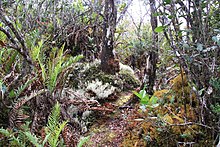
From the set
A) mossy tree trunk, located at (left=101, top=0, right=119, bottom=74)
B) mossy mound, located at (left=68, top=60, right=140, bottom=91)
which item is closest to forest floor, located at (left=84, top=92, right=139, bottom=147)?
mossy mound, located at (left=68, top=60, right=140, bottom=91)

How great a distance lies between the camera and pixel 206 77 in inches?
68.9

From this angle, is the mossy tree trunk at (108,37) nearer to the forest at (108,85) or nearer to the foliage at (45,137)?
the forest at (108,85)

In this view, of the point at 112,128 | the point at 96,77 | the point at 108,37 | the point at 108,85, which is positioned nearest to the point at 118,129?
the point at 112,128

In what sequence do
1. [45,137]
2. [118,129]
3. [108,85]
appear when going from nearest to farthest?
[45,137] < [118,129] < [108,85]

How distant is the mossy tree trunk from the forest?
0.02m

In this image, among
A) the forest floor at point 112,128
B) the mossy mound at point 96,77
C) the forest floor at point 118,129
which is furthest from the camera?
the mossy mound at point 96,77

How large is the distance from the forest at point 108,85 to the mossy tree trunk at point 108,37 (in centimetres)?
2

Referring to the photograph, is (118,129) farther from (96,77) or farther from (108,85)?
(96,77)

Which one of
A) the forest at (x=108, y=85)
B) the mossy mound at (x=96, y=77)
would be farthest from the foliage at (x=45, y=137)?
the mossy mound at (x=96, y=77)

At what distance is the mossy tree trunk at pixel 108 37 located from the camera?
379cm

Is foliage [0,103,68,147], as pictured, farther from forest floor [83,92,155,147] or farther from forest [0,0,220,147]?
forest floor [83,92,155,147]

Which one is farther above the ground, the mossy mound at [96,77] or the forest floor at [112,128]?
the mossy mound at [96,77]

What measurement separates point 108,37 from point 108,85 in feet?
2.57

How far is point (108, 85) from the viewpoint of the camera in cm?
359
